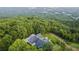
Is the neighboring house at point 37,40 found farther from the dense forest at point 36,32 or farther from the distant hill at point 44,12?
the distant hill at point 44,12

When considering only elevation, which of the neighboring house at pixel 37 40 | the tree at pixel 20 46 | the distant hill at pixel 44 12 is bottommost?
the tree at pixel 20 46

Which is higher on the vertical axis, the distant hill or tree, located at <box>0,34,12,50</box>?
the distant hill

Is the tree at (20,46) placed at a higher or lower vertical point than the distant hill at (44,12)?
lower

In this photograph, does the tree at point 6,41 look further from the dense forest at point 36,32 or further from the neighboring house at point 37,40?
the neighboring house at point 37,40

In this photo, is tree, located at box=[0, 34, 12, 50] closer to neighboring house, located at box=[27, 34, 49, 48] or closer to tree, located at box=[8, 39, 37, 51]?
tree, located at box=[8, 39, 37, 51]

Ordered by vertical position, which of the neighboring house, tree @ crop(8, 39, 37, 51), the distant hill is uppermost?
the distant hill

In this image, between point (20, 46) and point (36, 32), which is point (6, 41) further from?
point (36, 32)

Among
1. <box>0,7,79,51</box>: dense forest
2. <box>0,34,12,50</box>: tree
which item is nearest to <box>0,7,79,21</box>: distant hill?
<box>0,7,79,51</box>: dense forest

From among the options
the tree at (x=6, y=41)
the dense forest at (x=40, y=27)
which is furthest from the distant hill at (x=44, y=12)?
the tree at (x=6, y=41)
